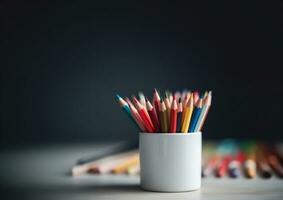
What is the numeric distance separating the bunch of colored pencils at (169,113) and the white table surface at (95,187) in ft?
0.32

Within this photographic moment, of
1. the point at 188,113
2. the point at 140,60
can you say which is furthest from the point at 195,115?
the point at 140,60

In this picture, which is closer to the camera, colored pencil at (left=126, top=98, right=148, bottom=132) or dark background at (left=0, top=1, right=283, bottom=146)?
colored pencil at (left=126, top=98, right=148, bottom=132)

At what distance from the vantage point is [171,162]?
789mm

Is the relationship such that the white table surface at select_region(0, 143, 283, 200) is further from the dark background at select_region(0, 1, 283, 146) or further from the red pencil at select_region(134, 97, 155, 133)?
the dark background at select_region(0, 1, 283, 146)

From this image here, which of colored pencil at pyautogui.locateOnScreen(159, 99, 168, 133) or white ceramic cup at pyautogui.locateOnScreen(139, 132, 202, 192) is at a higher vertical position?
colored pencil at pyautogui.locateOnScreen(159, 99, 168, 133)

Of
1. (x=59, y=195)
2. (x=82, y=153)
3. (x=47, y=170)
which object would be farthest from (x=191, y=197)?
(x=82, y=153)

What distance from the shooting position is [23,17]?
212 centimetres

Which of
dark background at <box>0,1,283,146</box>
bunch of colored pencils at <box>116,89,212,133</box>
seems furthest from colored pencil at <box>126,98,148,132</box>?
dark background at <box>0,1,283,146</box>

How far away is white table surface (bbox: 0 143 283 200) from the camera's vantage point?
766 millimetres

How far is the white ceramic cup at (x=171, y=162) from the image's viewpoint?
786 mm

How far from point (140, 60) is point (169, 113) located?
1398 mm

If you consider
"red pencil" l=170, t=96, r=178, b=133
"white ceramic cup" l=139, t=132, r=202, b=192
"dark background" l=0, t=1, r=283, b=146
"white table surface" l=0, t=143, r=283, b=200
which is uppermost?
"dark background" l=0, t=1, r=283, b=146

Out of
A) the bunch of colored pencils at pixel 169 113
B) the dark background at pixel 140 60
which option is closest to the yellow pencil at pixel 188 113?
the bunch of colored pencils at pixel 169 113

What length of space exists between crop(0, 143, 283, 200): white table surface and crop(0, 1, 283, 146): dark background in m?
0.96
